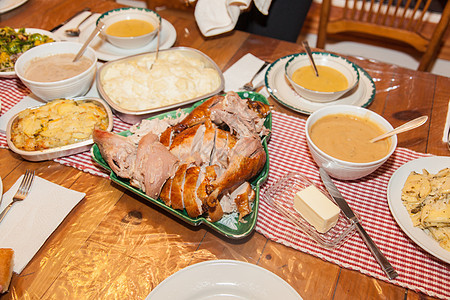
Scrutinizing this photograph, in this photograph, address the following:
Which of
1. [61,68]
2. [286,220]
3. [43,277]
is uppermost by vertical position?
A: [61,68]

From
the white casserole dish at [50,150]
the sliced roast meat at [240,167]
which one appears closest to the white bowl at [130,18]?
the white casserole dish at [50,150]

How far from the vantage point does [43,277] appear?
1.22m

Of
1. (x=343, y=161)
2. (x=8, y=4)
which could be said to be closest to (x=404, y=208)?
(x=343, y=161)

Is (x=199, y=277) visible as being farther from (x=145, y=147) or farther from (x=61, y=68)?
(x=61, y=68)

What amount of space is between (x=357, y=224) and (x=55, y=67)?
5.67 feet

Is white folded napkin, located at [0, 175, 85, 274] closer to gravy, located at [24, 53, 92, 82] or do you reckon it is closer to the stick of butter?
gravy, located at [24, 53, 92, 82]

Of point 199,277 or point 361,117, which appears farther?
point 361,117

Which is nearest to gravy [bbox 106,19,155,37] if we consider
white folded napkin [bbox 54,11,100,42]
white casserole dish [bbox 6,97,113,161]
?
white folded napkin [bbox 54,11,100,42]

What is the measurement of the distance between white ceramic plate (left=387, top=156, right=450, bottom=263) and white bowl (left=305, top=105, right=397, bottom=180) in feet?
0.37

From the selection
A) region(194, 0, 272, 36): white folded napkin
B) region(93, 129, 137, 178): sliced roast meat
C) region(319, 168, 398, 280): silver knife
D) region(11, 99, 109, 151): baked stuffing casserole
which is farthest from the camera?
region(194, 0, 272, 36): white folded napkin

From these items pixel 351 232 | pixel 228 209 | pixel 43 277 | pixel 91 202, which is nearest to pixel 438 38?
pixel 351 232

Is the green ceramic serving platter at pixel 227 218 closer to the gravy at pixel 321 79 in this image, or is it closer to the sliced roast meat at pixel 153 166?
the sliced roast meat at pixel 153 166

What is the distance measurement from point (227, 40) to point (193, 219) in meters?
1.53

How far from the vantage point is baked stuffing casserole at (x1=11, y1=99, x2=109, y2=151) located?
5.16 ft
